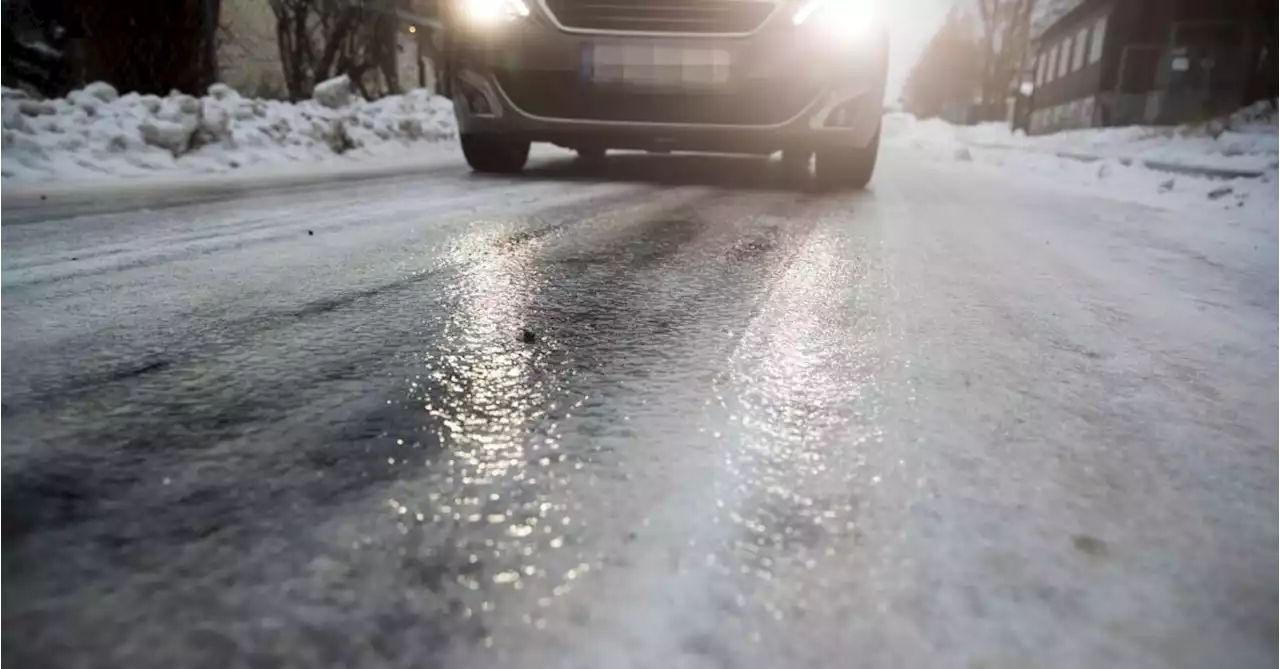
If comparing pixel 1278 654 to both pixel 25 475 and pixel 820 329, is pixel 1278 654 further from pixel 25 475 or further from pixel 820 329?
pixel 25 475

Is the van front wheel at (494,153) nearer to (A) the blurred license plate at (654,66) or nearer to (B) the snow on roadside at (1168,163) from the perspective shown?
(A) the blurred license plate at (654,66)

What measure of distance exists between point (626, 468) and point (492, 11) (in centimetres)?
312

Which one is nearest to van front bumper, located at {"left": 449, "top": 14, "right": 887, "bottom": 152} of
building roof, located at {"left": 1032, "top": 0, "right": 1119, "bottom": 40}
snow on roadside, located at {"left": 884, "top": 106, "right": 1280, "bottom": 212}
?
snow on roadside, located at {"left": 884, "top": 106, "right": 1280, "bottom": 212}

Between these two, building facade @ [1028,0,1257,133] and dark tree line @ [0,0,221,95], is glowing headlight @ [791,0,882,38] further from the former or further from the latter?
building facade @ [1028,0,1257,133]

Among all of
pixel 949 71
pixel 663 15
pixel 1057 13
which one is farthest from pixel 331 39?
pixel 949 71

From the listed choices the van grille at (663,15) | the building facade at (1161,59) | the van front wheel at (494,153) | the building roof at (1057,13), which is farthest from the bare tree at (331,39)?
the building roof at (1057,13)

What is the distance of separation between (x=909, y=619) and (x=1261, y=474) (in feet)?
1.56

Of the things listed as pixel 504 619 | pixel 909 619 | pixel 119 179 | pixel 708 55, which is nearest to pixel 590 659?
pixel 504 619

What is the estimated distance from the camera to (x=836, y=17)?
3.23 metres

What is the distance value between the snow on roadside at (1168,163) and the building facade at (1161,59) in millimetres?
6406

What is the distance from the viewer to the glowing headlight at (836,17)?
3.21 metres

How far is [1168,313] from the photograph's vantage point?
1356 millimetres

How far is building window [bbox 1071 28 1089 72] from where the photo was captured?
69.6ft

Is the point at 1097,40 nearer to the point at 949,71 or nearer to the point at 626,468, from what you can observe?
the point at 626,468
